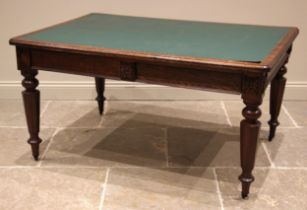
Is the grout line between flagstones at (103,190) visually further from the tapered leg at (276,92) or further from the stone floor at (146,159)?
the tapered leg at (276,92)

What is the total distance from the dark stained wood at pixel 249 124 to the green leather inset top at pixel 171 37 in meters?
0.10

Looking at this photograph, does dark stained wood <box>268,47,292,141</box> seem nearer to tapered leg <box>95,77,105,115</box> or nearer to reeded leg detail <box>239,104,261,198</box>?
reeded leg detail <box>239,104,261,198</box>

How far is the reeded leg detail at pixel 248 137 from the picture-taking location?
5.92 ft

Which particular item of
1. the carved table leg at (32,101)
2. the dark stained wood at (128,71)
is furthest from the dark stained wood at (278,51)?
the carved table leg at (32,101)

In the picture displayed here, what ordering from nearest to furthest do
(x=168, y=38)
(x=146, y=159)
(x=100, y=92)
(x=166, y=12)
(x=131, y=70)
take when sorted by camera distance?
(x=131, y=70), (x=168, y=38), (x=146, y=159), (x=100, y=92), (x=166, y=12)

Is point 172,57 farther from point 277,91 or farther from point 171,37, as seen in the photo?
point 277,91

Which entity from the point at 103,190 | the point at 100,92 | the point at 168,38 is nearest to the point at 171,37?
the point at 168,38

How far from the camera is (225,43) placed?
1983 millimetres

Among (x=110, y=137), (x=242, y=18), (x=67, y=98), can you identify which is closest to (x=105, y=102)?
(x=67, y=98)

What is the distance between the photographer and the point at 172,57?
1781mm

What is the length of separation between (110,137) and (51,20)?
3.41 ft

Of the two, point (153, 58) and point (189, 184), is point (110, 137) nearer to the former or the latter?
point (189, 184)

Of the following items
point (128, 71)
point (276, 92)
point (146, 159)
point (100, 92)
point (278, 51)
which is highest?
point (278, 51)

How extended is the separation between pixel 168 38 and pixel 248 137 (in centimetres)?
61
